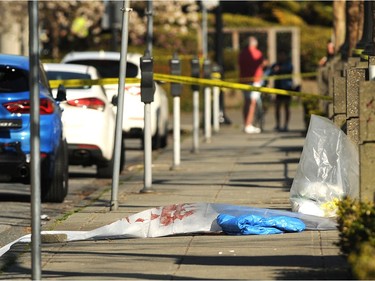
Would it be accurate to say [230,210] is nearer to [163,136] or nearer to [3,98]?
[3,98]

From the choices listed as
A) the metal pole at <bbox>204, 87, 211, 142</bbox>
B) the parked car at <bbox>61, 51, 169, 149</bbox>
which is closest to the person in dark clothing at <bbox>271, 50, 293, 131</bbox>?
the metal pole at <bbox>204, 87, 211, 142</bbox>

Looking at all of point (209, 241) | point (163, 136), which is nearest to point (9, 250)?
point (209, 241)

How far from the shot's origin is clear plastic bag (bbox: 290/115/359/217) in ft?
36.4

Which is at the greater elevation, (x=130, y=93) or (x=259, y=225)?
(x=259, y=225)

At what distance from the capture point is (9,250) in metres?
10.1

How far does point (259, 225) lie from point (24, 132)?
162 inches

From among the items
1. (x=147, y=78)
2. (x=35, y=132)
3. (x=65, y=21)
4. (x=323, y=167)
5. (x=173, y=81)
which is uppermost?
(x=35, y=132)

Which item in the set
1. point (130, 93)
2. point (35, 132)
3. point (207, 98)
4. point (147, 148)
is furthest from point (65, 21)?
point (35, 132)

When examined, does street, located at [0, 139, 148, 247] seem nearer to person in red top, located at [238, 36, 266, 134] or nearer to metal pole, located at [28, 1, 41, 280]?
metal pole, located at [28, 1, 41, 280]

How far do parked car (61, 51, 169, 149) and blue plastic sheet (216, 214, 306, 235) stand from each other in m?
10.0

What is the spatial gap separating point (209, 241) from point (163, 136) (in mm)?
14042

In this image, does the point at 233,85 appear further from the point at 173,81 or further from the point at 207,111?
the point at 207,111

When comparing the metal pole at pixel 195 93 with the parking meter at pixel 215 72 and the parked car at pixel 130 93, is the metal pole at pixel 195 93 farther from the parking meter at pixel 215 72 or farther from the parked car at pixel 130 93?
the parking meter at pixel 215 72

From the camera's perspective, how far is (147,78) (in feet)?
46.2
